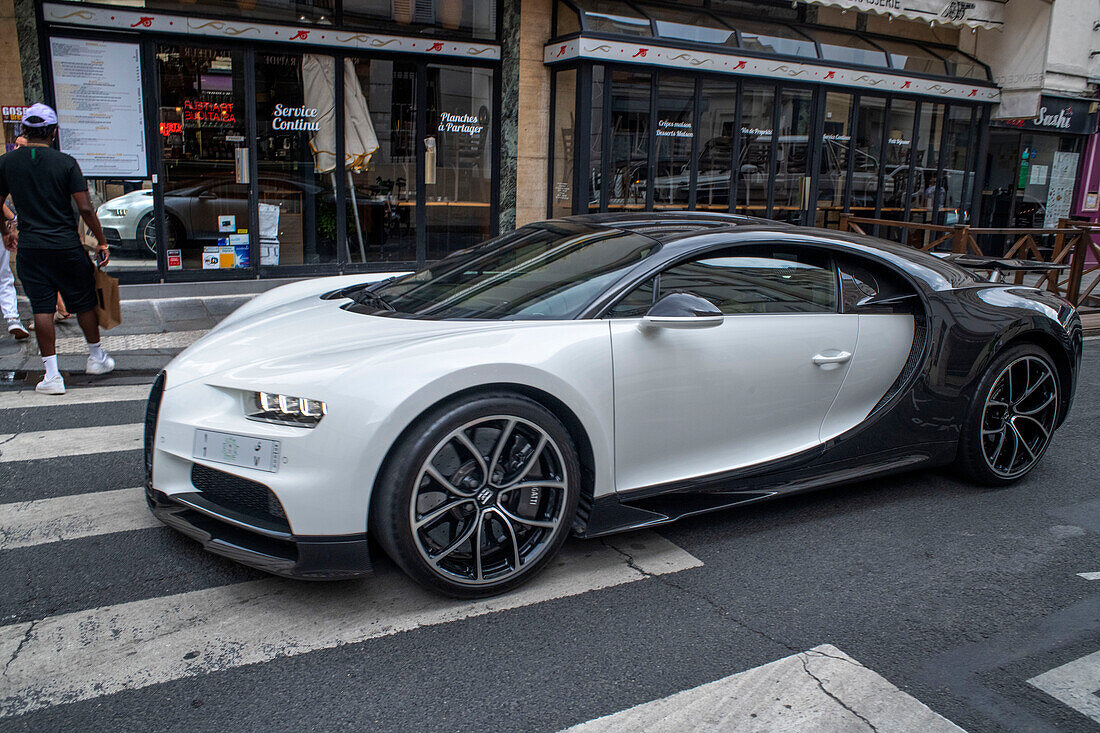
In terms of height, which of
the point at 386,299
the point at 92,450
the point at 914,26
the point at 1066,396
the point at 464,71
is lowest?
the point at 92,450

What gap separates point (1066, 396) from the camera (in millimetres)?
4961

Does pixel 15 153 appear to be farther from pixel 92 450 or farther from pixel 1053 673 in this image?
pixel 1053 673

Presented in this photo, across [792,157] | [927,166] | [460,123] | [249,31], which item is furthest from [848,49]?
[249,31]

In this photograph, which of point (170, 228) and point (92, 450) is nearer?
point (92, 450)

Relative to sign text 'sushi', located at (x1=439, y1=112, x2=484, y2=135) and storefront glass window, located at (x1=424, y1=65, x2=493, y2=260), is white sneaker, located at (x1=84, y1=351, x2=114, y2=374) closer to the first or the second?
storefront glass window, located at (x1=424, y1=65, x2=493, y2=260)

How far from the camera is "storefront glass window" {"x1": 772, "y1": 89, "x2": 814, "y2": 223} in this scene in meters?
13.5

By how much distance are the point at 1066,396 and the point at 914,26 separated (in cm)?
1257

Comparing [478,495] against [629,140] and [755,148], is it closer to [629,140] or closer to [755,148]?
[629,140]

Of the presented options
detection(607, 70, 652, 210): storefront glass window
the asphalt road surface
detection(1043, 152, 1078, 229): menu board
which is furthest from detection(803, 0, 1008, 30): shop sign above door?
the asphalt road surface

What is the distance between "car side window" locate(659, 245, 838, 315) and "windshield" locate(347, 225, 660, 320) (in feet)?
0.71

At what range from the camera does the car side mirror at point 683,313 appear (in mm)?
3447

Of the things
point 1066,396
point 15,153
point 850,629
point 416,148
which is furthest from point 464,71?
point 850,629

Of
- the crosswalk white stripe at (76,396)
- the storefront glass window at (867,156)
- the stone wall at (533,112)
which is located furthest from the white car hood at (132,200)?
the storefront glass window at (867,156)

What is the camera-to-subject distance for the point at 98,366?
6.85 metres
